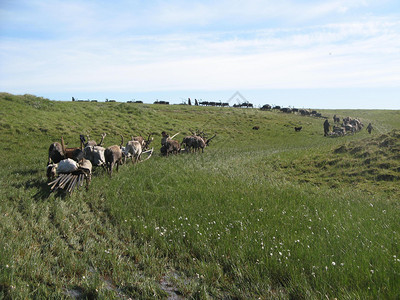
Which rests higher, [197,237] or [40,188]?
[40,188]

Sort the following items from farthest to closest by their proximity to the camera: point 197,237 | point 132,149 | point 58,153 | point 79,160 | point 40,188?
1. point 132,149
2. point 58,153
3. point 79,160
4. point 40,188
5. point 197,237

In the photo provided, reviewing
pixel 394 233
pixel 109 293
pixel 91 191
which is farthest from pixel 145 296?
pixel 91 191

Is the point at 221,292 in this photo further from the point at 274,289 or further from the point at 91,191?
the point at 91,191

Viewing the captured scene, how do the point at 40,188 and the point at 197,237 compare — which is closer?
the point at 197,237

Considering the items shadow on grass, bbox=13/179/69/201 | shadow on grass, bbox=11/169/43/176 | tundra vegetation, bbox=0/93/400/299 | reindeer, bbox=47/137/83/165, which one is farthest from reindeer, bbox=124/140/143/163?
shadow on grass, bbox=13/179/69/201

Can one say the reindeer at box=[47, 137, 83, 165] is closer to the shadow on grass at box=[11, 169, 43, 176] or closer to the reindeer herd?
the reindeer herd

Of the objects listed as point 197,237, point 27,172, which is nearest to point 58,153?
point 27,172

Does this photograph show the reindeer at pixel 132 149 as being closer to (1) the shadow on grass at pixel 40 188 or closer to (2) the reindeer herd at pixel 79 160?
(2) the reindeer herd at pixel 79 160

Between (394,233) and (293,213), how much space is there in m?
2.54

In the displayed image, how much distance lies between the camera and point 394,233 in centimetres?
632

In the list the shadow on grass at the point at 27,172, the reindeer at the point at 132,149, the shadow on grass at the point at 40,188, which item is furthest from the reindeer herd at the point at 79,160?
the shadow on grass at the point at 27,172

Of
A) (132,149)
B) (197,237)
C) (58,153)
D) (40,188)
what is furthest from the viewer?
(132,149)

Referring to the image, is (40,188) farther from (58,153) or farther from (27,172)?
(27,172)

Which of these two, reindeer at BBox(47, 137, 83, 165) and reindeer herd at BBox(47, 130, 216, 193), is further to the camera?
reindeer at BBox(47, 137, 83, 165)
